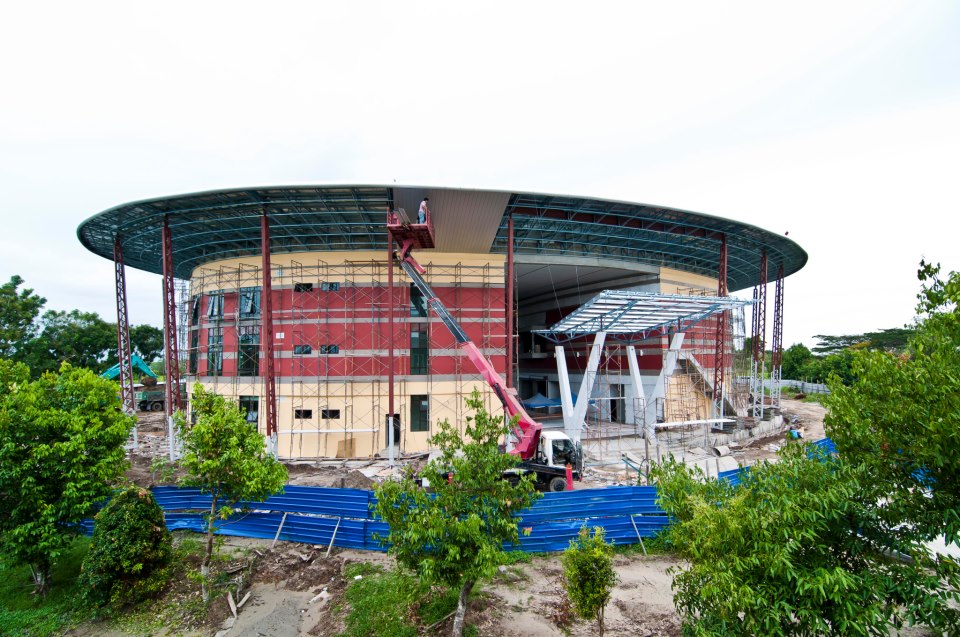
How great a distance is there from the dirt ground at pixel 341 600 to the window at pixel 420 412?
33.0ft

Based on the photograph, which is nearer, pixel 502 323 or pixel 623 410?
pixel 502 323

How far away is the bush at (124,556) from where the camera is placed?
880 cm

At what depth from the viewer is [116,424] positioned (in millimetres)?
9906

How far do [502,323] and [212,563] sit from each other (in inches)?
613

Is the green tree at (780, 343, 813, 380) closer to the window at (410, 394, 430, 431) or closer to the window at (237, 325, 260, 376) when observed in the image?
the window at (410, 394, 430, 431)

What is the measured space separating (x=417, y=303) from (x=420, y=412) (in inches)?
218

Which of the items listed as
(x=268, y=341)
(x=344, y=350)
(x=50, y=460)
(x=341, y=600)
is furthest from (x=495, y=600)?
(x=344, y=350)

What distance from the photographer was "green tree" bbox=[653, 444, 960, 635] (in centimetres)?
418

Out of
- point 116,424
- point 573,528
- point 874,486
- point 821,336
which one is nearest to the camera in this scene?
point 874,486

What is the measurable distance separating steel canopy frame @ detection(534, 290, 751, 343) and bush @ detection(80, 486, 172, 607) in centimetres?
1372

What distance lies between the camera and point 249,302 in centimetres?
2264

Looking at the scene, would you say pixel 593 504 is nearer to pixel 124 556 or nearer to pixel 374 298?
pixel 124 556

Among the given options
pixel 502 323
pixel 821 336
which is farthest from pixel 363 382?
pixel 821 336

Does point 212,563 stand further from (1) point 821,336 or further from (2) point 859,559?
(1) point 821,336
